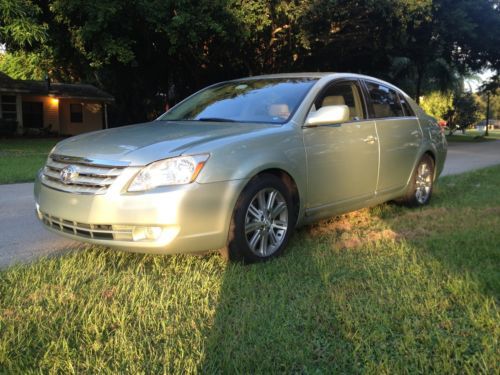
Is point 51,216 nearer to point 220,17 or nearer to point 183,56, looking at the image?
point 220,17

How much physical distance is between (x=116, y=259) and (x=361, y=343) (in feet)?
7.48

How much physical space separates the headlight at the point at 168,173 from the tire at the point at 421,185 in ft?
11.3

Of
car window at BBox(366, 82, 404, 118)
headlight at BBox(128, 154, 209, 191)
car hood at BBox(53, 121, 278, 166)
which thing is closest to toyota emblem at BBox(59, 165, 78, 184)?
car hood at BBox(53, 121, 278, 166)

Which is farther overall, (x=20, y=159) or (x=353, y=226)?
(x=20, y=159)

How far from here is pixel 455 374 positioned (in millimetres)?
2449

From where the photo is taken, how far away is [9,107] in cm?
2784

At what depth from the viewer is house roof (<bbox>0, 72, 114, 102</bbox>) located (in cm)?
2703

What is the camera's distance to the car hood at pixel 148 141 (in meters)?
3.77

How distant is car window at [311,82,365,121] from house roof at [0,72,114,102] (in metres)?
25.0

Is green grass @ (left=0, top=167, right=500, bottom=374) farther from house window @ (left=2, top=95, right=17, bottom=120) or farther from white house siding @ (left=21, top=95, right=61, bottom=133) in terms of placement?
white house siding @ (left=21, top=95, right=61, bottom=133)

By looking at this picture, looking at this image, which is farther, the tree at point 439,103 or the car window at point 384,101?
the tree at point 439,103

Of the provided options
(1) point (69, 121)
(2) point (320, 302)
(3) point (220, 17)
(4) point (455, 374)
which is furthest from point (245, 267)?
(1) point (69, 121)

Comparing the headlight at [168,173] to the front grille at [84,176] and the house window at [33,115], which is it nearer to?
the front grille at [84,176]

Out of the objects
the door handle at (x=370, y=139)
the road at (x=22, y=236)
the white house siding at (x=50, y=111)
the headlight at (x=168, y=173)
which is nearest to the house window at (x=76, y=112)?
the white house siding at (x=50, y=111)
